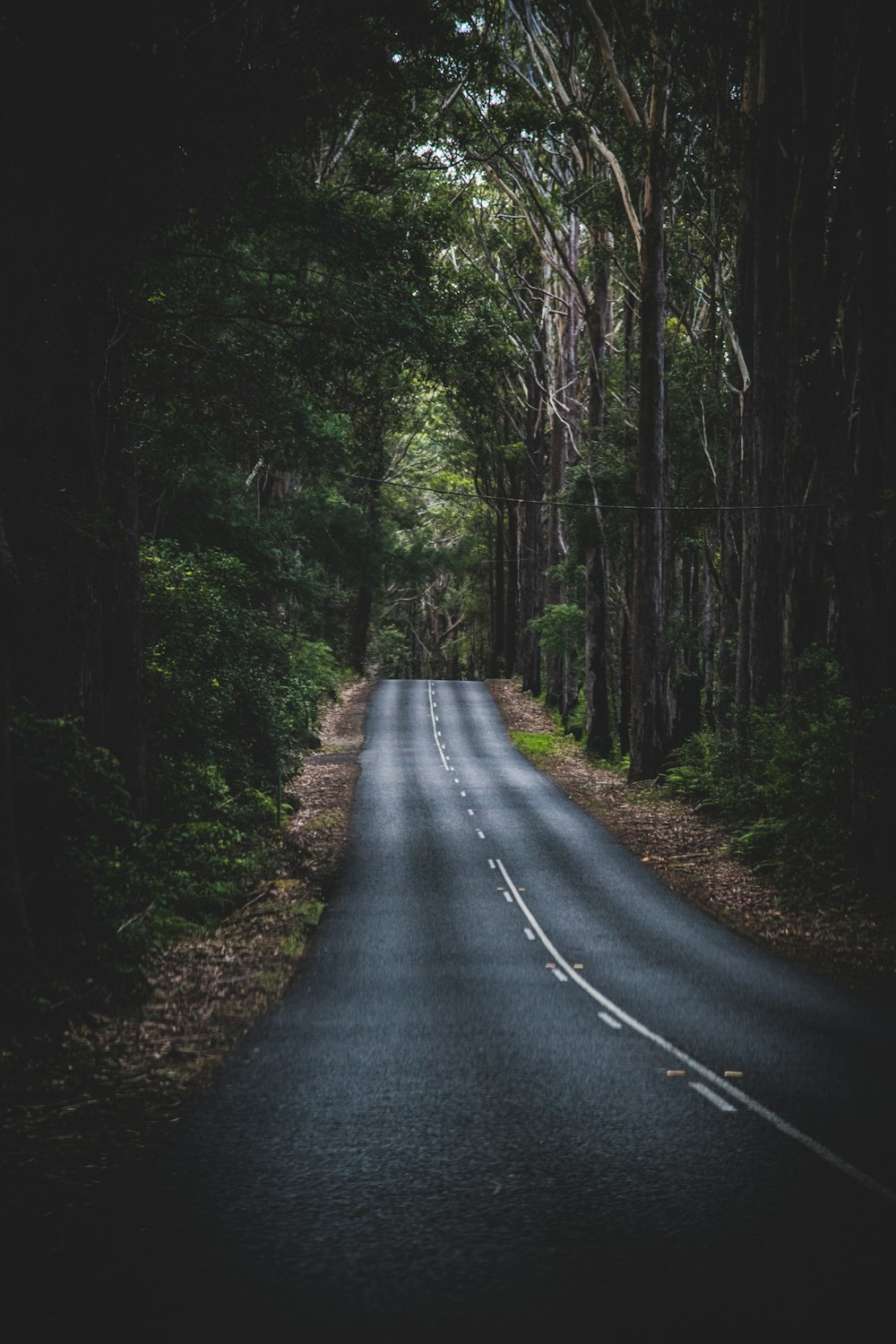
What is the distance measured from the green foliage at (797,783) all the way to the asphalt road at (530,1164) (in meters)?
3.49

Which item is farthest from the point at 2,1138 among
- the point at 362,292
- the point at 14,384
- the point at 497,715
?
the point at 497,715

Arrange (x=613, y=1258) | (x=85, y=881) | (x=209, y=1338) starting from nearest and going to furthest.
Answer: (x=209, y=1338) < (x=613, y=1258) < (x=85, y=881)

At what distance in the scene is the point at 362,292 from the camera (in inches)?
596

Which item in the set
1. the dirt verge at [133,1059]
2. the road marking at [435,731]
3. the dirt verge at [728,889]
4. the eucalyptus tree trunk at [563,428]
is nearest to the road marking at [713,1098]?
the dirt verge at [133,1059]

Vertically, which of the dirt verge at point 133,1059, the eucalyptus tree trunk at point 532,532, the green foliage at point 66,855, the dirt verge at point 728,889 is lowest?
the dirt verge at point 728,889

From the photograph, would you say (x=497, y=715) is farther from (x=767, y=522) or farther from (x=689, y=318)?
(x=767, y=522)

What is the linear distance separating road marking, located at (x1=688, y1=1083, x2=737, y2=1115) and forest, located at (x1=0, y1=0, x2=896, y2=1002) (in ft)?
17.2

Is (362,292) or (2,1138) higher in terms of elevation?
(362,292)

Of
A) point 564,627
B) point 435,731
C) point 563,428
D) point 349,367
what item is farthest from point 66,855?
point 563,428

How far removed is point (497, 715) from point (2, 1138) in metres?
39.0

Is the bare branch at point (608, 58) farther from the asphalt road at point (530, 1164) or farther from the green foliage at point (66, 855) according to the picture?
the green foliage at point (66, 855)

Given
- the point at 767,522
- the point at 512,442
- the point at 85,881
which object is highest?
the point at 512,442

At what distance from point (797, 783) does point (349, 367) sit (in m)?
10.4

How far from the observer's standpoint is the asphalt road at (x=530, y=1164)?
4.34m
